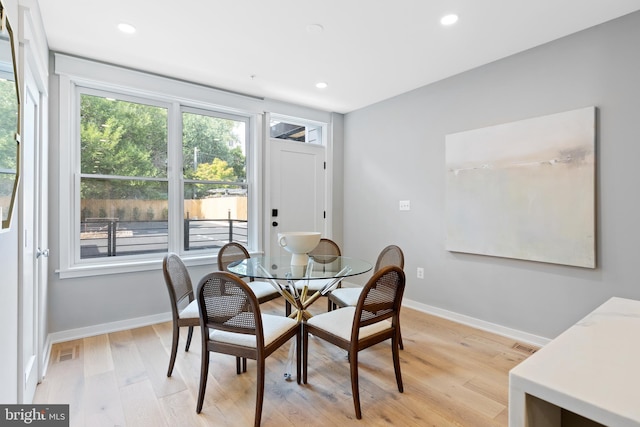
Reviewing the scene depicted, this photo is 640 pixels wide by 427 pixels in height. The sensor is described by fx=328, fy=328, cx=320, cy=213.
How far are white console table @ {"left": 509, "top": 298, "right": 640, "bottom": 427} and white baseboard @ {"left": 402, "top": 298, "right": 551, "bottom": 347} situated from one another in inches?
96.5

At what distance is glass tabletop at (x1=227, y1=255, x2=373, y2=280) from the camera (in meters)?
2.16

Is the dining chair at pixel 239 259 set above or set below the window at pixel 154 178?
below

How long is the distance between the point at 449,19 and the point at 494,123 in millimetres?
1127

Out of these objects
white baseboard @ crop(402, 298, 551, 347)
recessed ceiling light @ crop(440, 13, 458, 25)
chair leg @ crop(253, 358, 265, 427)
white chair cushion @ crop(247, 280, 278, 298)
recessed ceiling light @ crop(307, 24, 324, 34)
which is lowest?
white baseboard @ crop(402, 298, 551, 347)

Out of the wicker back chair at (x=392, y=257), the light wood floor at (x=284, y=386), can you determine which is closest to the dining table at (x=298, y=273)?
the wicker back chair at (x=392, y=257)

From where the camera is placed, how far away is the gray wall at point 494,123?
2338 mm

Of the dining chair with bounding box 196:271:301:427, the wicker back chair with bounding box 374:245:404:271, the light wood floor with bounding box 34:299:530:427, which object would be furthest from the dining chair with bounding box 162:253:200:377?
the wicker back chair with bounding box 374:245:404:271

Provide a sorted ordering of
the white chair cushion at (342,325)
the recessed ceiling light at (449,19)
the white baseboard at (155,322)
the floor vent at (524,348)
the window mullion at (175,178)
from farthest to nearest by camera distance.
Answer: the window mullion at (175,178), the white baseboard at (155,322), the floor vent at (524,348), the recessed ceiling light at (449,19), the white chair cushion at (342,325)

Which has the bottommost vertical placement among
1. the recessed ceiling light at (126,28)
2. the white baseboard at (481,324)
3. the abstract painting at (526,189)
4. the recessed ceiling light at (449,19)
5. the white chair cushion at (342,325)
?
the white baseboard at (481,324)

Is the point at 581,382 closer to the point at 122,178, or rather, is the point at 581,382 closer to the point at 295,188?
the point at 122,178

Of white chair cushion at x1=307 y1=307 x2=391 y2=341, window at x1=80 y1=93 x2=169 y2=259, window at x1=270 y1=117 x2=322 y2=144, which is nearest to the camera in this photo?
white chair cushion at x1=307 y1=307 x2=391 y2=341

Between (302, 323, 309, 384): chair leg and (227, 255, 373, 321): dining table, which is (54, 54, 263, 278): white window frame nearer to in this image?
(227, 255, 373, 321): dining table

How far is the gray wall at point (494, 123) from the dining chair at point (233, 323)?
7.31ft

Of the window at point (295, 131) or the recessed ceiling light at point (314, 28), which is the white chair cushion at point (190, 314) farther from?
the window at point (295, 131)
